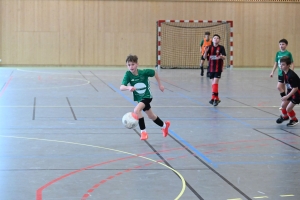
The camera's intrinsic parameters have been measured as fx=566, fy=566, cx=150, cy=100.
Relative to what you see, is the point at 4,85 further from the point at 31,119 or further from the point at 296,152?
the point at 296,152

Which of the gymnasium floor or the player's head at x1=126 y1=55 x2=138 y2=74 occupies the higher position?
the player's head at x1=126 y1=55 x2=138 y2=74

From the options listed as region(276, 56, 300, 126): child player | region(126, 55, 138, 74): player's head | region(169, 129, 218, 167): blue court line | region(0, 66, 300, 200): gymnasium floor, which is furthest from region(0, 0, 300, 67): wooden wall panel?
region(126, 55, 138, 74): player's head

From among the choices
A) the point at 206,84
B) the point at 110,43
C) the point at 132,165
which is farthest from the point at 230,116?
the point at 110,43

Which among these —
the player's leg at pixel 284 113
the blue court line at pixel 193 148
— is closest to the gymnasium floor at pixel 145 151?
the blue court line at pixel 193 148

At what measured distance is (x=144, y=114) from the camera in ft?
41.8

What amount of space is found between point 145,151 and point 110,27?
23372 millimetres

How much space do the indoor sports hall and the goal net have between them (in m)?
0.06

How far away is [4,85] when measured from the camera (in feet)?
61.2

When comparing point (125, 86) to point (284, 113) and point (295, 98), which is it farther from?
point (284, 113)

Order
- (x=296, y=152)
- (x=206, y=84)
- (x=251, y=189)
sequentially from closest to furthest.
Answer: (x=251, y=189), (x=296, y=152), (x=206, y=84)

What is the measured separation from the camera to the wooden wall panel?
30469 mm

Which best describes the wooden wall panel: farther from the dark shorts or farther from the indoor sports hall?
the dark shorts

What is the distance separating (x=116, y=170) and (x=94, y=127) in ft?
11.8

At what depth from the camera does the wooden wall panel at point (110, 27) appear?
100.0 ft
